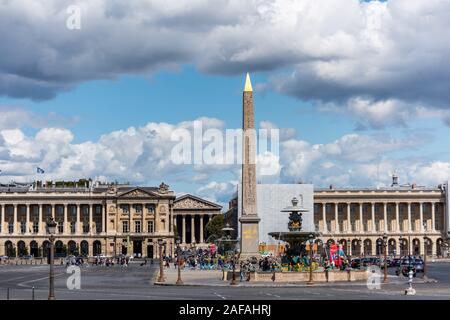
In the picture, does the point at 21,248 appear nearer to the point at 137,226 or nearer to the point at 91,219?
the point at 91,219

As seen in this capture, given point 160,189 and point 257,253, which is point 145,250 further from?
point 257,253

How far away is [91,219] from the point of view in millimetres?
171125

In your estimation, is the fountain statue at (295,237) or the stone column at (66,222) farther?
the stone column at (66,222)

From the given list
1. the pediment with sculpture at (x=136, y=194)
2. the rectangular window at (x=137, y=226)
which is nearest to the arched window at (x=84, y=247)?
the rectangular window at (x=137, y=226)

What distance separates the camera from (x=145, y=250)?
551 ft

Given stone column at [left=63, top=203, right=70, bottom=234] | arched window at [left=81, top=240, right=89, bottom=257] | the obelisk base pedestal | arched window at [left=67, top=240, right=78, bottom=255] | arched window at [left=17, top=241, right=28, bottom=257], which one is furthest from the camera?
stone column at [left=63, top=203, right=70, bottom=234]

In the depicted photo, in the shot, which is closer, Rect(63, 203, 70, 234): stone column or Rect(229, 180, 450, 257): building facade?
Rect(63, 203, 70, 234): stone column

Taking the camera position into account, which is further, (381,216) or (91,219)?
(381,216)

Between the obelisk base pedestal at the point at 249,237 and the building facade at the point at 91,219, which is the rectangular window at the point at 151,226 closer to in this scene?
the building facade at the point at 91,219

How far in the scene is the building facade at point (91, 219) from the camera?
552ft

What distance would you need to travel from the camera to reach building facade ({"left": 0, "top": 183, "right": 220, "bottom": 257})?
168250 millimetres

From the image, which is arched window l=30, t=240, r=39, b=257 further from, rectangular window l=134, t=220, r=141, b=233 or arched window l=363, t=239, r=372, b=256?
arched window l=363, t=239, r=372, b=256


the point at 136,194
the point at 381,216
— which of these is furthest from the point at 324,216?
the point at 136,194

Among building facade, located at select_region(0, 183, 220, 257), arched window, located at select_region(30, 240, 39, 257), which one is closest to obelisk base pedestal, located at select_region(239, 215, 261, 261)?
building facade, located at select_region(0, 183, 220, 257)
